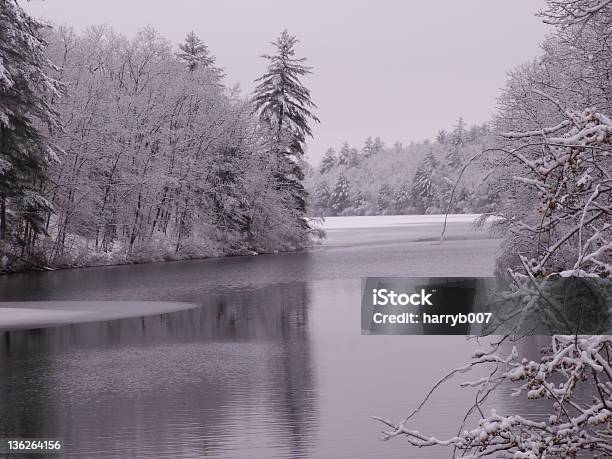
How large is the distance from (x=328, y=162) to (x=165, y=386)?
173748 mm

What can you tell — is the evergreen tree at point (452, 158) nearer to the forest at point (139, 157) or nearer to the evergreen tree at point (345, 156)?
the evergreen tree at point (345, 156)

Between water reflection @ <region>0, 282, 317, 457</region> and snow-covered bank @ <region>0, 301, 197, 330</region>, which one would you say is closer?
water reflection @ <region>0, 282, 317, 457</region>

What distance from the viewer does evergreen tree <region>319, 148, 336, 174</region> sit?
611ft

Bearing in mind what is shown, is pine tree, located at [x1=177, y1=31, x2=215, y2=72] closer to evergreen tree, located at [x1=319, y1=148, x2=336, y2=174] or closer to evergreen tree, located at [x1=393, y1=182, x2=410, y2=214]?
evergreen tree, located at [x1=393, y1=182, x2=410, y2=214]

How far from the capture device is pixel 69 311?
24.9m

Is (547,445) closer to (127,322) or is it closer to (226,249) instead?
(127,322)

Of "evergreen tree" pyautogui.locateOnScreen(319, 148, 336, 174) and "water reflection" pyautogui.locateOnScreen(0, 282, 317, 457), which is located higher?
"evergreen tree" pyautogui.locateOnScreen(319, 148, 336, 174)

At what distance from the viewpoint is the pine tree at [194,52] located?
67438 millimetres

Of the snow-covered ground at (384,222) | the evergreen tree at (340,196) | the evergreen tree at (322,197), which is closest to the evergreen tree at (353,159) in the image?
the evergreen tree at (340,196)

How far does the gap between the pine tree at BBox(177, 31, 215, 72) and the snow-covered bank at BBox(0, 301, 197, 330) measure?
42.4 metres

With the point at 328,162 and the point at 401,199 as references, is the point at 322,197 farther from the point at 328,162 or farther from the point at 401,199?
the point at 328,162

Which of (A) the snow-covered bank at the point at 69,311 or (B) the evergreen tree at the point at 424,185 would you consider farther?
(B) the evergreen tree at the point at 424,185

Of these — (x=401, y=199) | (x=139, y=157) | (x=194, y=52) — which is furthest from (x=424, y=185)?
(x=139, y=157)

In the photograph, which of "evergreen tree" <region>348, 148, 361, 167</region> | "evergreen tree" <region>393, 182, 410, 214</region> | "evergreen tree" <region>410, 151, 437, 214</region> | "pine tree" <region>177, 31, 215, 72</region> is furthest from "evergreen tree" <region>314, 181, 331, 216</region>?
"pine tree" <region>177, 31, 215, 72</region>
